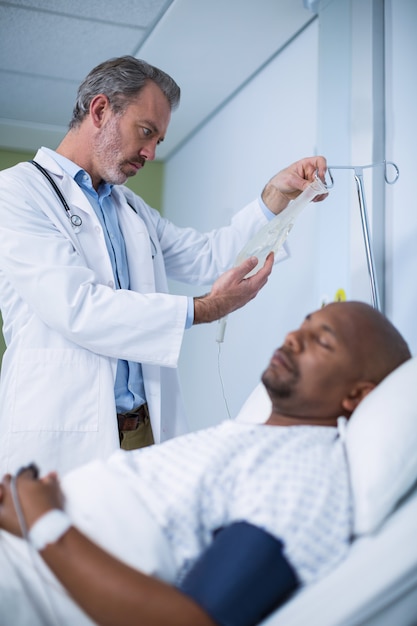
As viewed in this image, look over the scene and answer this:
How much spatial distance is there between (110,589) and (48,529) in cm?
12

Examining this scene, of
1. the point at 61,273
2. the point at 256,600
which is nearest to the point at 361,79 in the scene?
the point at 61,273

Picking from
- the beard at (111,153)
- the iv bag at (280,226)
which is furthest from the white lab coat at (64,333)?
the iv bag at (280,226)

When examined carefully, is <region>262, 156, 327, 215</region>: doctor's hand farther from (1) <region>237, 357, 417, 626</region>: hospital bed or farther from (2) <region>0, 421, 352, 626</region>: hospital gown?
(2) <region>0, 421, 352, 626</region>: hospital gown

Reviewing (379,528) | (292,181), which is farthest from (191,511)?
(292,181)

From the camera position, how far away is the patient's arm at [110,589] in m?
0.83

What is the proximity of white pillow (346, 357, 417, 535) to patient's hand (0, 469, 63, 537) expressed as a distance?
44cm

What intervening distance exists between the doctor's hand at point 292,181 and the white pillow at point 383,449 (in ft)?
2.70

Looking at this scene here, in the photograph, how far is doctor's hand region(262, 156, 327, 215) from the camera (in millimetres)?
1840

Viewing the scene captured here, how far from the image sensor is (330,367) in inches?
46.5

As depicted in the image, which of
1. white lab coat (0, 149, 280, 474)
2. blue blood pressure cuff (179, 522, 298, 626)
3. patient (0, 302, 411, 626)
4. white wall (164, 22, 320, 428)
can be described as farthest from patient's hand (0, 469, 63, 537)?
white wall (164, 22, 320, 428)

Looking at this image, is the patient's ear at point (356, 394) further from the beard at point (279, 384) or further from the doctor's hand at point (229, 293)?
the doctor's hand at point (229, 293)

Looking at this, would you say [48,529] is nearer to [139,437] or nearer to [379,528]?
[379,528]

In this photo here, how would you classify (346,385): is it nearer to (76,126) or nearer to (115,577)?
(115,577)

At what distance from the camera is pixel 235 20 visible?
2617 millimetres
